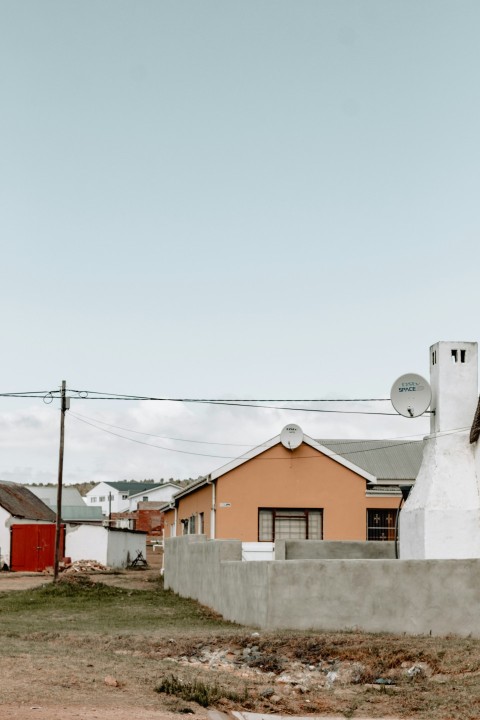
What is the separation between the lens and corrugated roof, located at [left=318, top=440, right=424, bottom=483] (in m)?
34.6

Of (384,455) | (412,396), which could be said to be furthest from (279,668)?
(384,455)

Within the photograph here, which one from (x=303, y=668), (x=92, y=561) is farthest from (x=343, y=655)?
(x=92, y=561)

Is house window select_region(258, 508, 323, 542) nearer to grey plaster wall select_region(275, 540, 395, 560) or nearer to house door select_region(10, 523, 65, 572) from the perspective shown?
grey plaster wall select_region(275, 540, 395, 560)

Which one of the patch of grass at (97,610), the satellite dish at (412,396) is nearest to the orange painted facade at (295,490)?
the patch of grass at (97,610)

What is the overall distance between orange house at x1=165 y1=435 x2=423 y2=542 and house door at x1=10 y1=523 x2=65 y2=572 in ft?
52.0

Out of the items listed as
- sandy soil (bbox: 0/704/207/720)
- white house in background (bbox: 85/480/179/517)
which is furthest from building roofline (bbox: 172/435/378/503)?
white house in background (bbox: 85/480/179/517)

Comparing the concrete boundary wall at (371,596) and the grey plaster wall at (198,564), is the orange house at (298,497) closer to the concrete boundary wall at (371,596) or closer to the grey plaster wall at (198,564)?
the grey plaster wall at (198,564)

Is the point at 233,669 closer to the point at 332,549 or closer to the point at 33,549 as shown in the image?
the point at 332,549

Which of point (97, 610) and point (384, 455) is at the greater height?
point (384, 455)

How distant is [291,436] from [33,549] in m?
19.7

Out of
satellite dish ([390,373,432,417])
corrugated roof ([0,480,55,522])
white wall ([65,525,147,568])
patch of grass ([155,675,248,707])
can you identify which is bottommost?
patch of grass ([155,675,248,707])

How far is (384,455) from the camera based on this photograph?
3644cm

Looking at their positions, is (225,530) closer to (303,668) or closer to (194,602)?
(194,602)

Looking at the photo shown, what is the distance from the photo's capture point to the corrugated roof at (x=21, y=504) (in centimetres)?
5124
